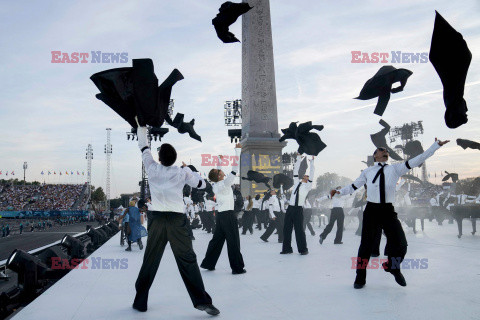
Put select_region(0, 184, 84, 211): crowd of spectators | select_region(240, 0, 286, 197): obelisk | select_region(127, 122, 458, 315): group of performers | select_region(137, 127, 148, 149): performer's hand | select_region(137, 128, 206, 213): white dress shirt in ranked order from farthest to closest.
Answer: select_region(0, 184, 84, 211): crowd of spectators < select_region(240, 0, 286, 197): obelisk < select_region(137, 127, 148, 149): performer's hand < select_region(137, 128, 206, 213): white dress shirt < select_region(127, 122, 458, 315): group of performers

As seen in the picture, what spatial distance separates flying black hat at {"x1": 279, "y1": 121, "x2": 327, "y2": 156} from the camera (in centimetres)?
1060

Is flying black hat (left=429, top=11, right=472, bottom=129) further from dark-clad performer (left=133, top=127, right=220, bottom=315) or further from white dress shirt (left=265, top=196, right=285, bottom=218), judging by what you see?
white dress shirt (left=265, top=196, right=285, bottom=218)

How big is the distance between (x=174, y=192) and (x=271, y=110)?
2123 cm

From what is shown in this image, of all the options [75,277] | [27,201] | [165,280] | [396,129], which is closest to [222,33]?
[165,280]

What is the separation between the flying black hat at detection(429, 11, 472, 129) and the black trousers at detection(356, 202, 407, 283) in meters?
1.62

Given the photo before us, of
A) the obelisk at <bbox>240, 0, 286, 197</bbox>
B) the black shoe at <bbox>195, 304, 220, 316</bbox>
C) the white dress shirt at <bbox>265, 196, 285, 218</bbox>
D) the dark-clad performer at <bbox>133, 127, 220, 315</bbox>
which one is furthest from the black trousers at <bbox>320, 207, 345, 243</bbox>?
the obelisk at <bbox>240, 0, 286, 197</bbox>

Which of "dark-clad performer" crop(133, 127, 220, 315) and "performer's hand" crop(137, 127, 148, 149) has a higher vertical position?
"performer's hand" crop(137, 127, 148, 149)

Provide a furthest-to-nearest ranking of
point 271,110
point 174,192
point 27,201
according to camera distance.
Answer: point 27,201
point 271,110
point 174,192

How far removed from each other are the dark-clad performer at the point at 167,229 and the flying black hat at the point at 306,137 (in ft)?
20.1

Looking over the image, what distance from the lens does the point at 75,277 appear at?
703cm

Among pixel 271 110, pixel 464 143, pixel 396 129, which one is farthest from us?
pixel 396 129

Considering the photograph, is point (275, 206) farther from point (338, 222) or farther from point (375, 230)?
point (375, 230)

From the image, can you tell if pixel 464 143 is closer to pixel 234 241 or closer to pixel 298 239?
pixel 298 239

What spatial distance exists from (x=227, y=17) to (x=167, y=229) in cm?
332
